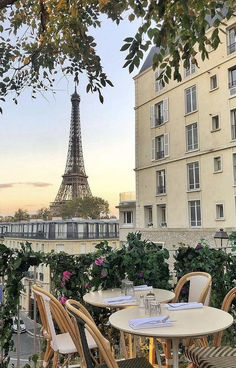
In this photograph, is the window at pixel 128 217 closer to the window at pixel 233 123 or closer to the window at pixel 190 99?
the window at pixel 190 99

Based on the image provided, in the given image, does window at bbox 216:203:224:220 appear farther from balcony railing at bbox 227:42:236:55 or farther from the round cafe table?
the round cafe table

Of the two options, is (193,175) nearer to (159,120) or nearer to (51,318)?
(159,120)

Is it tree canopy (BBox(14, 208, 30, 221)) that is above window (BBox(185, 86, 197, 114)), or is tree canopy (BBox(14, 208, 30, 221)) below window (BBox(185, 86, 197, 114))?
below

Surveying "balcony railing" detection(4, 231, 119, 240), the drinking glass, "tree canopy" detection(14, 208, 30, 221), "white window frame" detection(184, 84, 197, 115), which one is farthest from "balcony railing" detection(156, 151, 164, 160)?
"tree canopy" detection(14, 208, 30, 221)

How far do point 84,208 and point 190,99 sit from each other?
30.6m

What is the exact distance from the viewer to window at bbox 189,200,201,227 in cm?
1648

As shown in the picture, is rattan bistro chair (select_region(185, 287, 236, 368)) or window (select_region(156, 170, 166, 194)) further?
window (select_region(156, 170, 166, 194))

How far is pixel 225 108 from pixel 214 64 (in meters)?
2.47

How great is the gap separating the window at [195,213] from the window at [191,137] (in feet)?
9.60

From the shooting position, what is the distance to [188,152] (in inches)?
683

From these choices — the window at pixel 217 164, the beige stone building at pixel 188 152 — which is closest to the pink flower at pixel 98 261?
the beige stone building at pixel 188 152

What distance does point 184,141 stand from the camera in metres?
17.7

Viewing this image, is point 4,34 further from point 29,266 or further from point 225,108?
point 225,108

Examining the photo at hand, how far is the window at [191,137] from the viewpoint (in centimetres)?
1709
